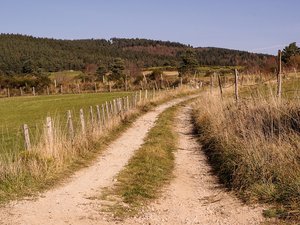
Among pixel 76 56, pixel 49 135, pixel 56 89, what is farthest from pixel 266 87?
pixel 76 56

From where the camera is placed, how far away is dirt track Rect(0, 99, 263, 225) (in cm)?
674

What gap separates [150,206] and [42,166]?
9.80 feet

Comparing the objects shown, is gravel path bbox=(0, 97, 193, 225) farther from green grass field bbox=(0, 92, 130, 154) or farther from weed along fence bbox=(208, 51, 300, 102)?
weed along fence bbox=(208, 51, 300, 102)

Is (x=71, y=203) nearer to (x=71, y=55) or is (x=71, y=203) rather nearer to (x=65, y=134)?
(x=65, y=134)

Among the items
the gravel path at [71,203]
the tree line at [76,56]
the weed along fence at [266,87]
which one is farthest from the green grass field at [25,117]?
the tree line at [76,56]

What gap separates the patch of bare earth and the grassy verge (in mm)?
2433

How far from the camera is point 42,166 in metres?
9.36

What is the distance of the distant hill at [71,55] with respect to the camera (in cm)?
13723

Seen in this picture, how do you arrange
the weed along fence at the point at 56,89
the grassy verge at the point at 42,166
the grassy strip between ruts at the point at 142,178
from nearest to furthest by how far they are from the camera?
the grassy strip between ruts at the point at 142,178, the grassy verge at the point at 42,166, the weed along fence at the point at 56,89

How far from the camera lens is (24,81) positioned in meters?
72.4

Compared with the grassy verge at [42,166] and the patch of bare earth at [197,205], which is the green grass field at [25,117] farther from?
the patch of bare earth at [197,205]

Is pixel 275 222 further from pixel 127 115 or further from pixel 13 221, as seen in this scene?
pixel 127 115

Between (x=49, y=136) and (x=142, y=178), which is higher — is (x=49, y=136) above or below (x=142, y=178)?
above

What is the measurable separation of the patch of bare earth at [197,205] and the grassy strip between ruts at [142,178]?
24 centimetres
